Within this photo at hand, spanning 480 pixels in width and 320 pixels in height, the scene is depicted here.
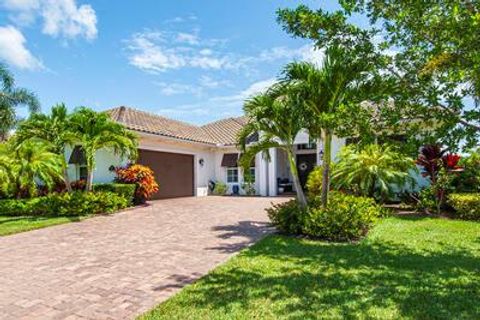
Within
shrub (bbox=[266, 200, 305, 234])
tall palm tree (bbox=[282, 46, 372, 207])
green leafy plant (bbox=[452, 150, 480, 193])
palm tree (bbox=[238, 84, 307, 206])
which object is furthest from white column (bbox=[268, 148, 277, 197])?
tall palm tree (bbox=[282, 46, 372, 207])

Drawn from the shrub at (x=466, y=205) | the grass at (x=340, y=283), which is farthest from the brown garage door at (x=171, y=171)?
the shrub at (x=466, y=205)

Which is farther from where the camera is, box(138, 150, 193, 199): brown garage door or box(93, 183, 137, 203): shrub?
box(138, 150, 193, 199): brown garage door

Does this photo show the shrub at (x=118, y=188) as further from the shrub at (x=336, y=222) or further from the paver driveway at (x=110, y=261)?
the shrub at (x=336, y=222)

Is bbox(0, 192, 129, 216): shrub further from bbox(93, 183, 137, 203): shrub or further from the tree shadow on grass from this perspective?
the tree shadow on grass

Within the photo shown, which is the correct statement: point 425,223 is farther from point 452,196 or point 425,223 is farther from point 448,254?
point 448,254

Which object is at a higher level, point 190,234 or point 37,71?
point 37,71

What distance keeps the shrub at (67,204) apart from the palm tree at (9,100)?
1589 cm

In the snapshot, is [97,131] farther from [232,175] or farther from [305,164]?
[305,164]

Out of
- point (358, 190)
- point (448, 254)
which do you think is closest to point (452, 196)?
point (358, 190)

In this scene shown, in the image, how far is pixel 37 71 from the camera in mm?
20281

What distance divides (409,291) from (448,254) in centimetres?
344

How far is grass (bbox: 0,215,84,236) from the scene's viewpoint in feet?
39.1

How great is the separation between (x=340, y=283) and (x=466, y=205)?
9.53 meters

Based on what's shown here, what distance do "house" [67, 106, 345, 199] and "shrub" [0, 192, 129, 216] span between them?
3.62m
